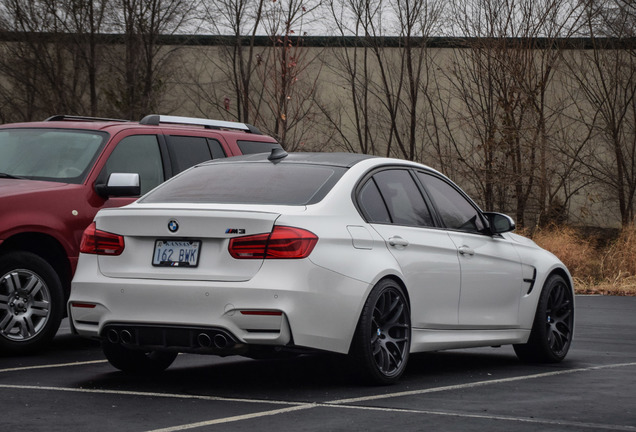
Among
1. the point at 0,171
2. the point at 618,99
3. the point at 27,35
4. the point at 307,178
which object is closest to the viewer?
the point at 307,178

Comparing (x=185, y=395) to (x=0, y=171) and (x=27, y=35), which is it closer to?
(x=0, y=171)

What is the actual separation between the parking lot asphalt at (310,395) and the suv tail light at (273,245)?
88cm

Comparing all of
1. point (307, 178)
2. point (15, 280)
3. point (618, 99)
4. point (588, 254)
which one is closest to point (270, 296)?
point (307, 178)

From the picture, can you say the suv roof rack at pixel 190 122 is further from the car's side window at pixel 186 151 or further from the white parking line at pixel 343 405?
the white parking line at pixel 343 405

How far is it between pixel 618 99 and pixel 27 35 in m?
11.9

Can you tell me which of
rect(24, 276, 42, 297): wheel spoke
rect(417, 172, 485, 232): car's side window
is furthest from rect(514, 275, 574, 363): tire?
rect(24, 276, 42, 297): wheel spoke

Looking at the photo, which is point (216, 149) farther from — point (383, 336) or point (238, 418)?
point (238, 418)

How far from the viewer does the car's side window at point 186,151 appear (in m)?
11.1

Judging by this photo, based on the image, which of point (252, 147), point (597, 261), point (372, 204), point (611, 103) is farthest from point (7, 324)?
point (611, 103)

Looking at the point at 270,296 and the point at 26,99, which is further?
the point at 26,99

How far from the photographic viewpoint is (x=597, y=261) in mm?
20453

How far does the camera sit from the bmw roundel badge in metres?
7.39

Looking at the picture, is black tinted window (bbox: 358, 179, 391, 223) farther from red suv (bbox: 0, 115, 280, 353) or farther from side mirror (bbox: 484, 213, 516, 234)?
red suv (bbox: 0, 115, 280, 353)

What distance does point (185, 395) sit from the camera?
291 inches
